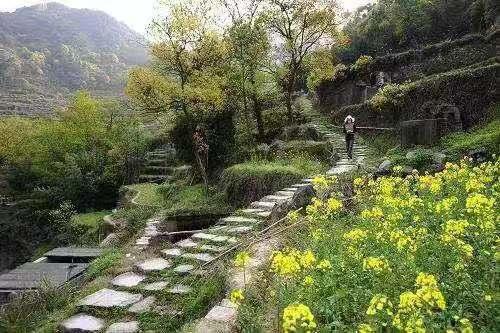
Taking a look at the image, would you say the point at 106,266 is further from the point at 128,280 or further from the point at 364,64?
the point at 364,64

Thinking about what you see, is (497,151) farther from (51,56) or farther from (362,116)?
(51,56)

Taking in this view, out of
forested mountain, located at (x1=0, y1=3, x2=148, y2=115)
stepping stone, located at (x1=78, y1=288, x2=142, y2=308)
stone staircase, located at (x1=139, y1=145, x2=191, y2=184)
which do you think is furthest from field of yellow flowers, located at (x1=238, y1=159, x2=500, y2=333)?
stone staircase, located at (x1=139, y1=145, x2=191, y2=184)

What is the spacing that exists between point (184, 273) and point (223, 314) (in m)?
1.77

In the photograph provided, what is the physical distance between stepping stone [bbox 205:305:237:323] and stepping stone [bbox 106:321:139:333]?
969 millimetres

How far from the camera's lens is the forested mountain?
251 feet

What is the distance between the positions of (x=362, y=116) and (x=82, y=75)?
298 feet

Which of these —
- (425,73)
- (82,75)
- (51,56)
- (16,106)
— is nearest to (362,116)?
(425,73)

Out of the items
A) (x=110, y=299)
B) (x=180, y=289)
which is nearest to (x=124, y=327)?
→ (x=110, y=299)

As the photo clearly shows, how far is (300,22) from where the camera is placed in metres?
20.2

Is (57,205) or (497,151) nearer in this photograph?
(497,151)

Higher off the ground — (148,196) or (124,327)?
(124,327)

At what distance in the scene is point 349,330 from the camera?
347cm

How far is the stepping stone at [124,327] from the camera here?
192 inches

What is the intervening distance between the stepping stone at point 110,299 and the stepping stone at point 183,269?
71 centimetres
